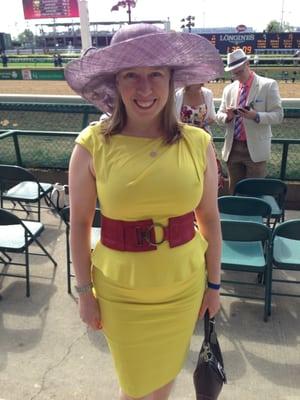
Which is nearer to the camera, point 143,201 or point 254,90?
point 143,201

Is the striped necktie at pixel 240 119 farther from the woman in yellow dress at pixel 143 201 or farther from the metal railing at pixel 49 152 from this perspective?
the woman in yellow dress at pixel 143 201

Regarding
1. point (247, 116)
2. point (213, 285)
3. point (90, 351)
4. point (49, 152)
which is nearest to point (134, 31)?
point (213, 285)

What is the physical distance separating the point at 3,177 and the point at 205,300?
134 inches

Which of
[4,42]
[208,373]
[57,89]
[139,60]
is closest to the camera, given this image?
[139,60]

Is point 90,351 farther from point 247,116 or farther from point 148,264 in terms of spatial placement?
point 247,116

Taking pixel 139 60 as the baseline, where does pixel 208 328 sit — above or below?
below

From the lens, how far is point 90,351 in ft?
9.36

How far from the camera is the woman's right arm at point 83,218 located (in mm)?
1598

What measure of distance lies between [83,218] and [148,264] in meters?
0.31

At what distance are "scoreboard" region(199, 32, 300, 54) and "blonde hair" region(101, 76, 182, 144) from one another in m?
44.8

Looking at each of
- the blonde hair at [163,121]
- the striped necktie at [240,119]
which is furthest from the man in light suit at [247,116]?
the blonde hair at [163,121]

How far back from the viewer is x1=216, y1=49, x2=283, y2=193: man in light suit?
161 inches

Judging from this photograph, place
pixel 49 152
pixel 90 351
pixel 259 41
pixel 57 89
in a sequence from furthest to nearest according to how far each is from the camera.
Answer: pixel 259 41
pixel 57 89
pixel 49 152
pixel 90 351

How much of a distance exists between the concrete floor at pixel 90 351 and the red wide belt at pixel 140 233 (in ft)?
4.11
